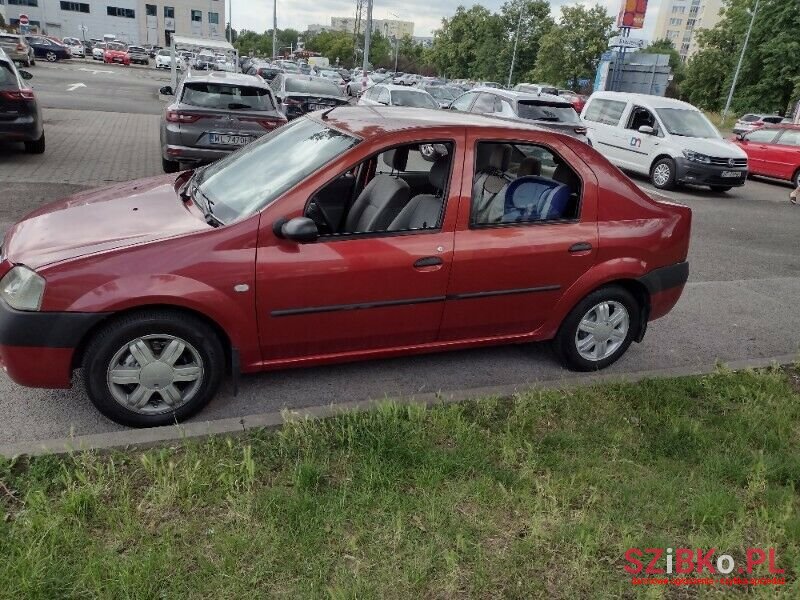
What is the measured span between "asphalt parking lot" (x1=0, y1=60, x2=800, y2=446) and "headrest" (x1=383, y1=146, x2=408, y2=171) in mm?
1378

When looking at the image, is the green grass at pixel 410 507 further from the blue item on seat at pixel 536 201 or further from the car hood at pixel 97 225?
the blue item on seat at pixel 536 201

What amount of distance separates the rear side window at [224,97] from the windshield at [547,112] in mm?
6617

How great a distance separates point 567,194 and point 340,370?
1.89 meters

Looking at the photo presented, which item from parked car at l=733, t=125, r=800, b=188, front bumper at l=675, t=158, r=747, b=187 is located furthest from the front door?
parked car at l=733, t=125, r=800, b=188

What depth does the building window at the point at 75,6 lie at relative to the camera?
9150 cm

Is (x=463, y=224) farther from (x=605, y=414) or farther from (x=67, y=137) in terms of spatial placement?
(x=67, y=137)

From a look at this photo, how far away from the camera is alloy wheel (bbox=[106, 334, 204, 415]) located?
3238mm

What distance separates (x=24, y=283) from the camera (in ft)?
10.1

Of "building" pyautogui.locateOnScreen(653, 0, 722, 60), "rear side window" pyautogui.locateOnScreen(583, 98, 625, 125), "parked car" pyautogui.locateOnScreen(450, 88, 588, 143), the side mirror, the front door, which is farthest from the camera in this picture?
"building" pyautogui.locateOnScreen(653, 0, 722, 60)

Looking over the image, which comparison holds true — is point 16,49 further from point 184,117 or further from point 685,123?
point 685,123

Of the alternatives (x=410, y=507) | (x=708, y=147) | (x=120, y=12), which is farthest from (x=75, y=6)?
(x=410, y=507)

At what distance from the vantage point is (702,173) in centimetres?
1290

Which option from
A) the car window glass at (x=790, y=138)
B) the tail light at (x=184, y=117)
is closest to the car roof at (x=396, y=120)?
the tail light at (x=184, y=117)

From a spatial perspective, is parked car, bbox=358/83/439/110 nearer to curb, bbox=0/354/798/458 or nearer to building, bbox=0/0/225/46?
curb, bbox=0/354/798/458
